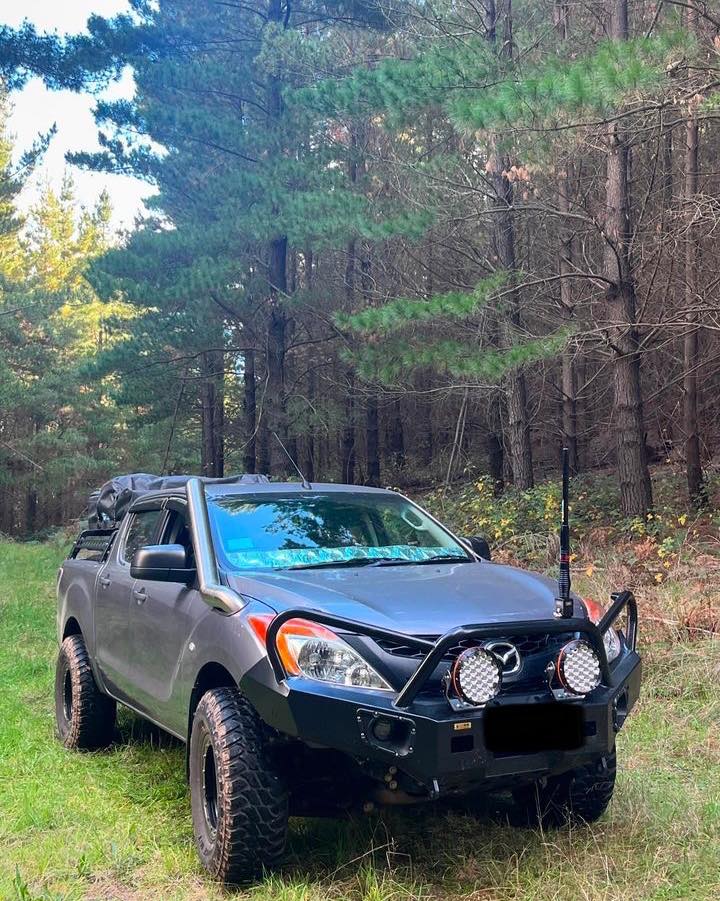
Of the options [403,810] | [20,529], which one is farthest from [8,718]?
[20,529]

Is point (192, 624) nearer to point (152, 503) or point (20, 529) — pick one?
point (152, 503)

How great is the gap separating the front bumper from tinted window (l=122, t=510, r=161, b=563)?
213 centimetres

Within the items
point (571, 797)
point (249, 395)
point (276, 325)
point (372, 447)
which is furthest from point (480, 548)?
point (372, 447)

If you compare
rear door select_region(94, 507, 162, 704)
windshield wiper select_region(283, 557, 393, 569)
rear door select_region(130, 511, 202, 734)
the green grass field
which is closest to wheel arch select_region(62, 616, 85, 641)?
rear door select_region(94, 507, 162, 704)

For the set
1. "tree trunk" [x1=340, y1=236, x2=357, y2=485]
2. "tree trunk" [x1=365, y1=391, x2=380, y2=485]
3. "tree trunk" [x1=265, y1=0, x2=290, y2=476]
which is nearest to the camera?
"tree trunk" [x1=265, y1=0, x2=290, y2=476]

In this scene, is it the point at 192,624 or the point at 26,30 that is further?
the point at 26,30

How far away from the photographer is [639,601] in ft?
24.6

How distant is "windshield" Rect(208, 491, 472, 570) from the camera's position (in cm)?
417

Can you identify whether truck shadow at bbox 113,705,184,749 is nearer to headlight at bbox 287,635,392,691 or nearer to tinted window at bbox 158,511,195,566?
tinted window at bbox 158,511,195,566

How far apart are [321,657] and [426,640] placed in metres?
0.39

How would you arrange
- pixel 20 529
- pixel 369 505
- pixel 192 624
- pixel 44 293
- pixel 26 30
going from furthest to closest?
1. pixel 20 529
2. pixel 44 293
3. pixel 26 30
4. pixel 369 505
5. pixel 192 624

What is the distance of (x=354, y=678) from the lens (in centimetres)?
310

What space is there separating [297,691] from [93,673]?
2.65 m

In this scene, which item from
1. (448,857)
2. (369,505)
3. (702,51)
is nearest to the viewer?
(448,857)
